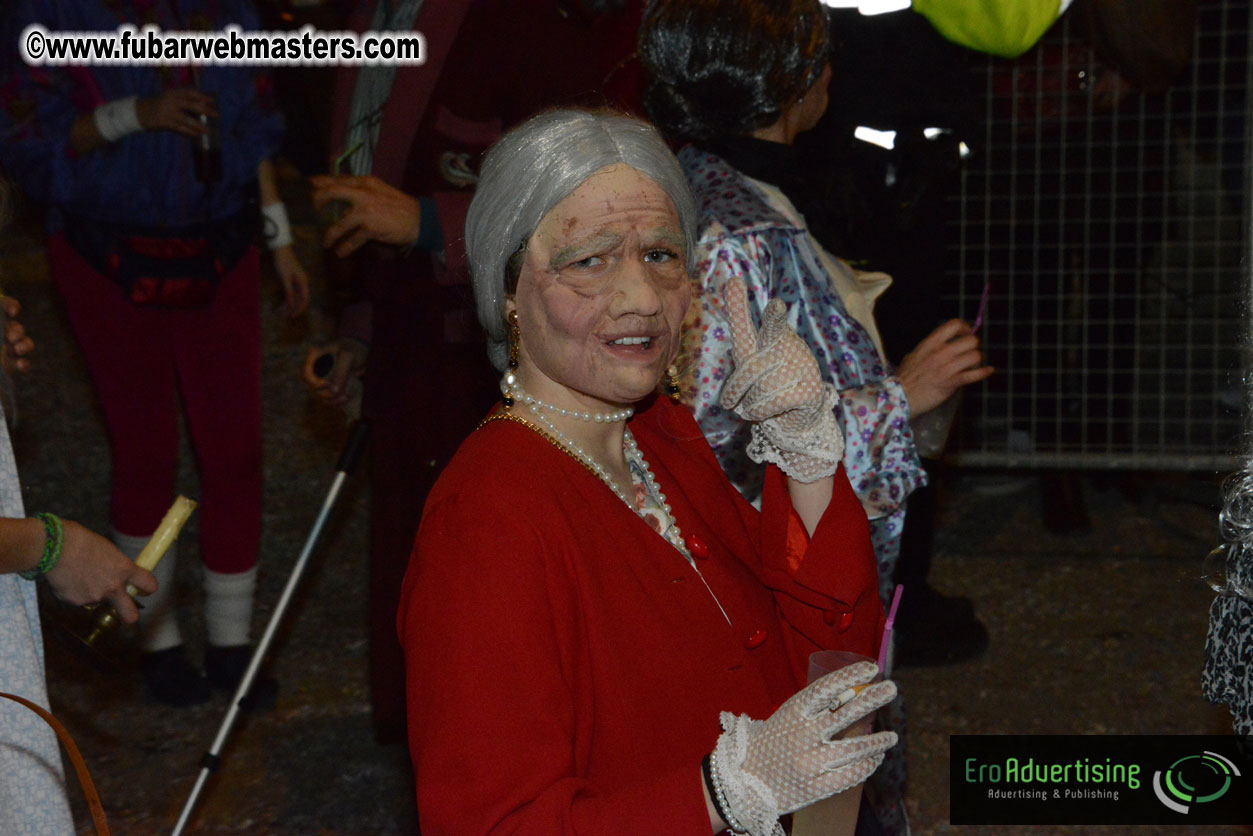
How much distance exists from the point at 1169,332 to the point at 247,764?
458cm

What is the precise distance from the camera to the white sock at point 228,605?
3893mm

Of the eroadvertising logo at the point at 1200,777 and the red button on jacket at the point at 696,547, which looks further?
the eroadvertising logo at the point at 1200,777

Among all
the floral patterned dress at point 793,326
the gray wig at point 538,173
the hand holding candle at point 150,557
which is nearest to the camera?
the gray wig at point 538,173

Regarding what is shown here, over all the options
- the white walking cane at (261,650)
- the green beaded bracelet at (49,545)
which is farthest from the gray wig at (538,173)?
the white walking cane at (261,650)

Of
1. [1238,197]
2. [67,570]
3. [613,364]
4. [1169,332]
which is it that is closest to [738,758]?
[613,364]

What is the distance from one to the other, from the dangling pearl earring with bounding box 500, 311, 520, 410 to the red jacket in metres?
0.05

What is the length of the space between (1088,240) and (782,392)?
3657 mm

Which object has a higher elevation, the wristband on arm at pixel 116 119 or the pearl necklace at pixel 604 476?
the wristband on arm at pixel 116 119

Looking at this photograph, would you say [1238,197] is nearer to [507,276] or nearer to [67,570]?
[507,276]

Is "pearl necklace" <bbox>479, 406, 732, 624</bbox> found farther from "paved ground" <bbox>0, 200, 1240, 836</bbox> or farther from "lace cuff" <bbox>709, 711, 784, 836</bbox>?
"paved ground" <bbox>0, 200, 1240, 836</bbox>

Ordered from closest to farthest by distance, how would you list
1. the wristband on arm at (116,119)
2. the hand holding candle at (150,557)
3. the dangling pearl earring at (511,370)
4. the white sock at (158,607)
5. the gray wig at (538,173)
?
the gray wig at (538,173)
the dangling pearl earring at (511,370)
the hand holding candle at (150,557)
the wristband on arm at (116,119)
the white sock at (158,607)

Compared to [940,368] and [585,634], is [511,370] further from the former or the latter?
[940,368]

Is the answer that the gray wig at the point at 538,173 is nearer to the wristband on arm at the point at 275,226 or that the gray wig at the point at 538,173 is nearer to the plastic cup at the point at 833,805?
the plastic cup at the point at 833,805

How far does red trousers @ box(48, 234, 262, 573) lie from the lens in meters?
3.65
